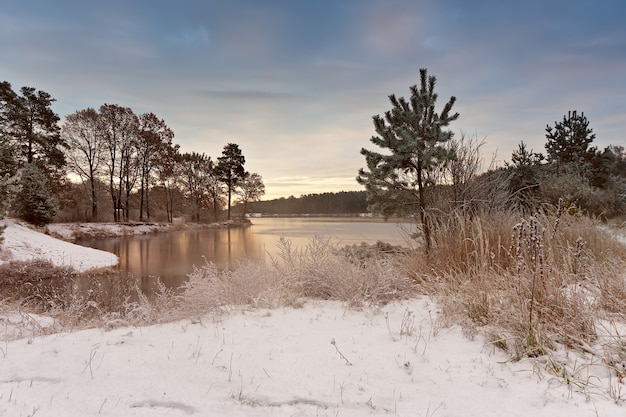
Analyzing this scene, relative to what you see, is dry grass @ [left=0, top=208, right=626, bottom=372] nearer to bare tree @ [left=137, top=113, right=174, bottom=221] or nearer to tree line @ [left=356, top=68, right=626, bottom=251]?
tree line @ [left=356, top=68, right=626, bottom=251]

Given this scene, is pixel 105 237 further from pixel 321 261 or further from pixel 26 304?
pixel 321 261

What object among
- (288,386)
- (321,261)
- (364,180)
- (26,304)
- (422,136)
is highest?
(422,136)

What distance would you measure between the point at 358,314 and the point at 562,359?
1.64 m

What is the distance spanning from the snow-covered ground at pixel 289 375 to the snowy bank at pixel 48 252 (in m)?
10.3

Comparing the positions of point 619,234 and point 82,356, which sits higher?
point 619,234

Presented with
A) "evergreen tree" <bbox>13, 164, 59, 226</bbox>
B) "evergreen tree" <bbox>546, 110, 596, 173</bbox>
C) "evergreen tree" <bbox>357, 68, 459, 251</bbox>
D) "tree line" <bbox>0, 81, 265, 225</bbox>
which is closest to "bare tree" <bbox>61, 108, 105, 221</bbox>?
"tree line" <bbox>0, 81, 265, 225</bbox>

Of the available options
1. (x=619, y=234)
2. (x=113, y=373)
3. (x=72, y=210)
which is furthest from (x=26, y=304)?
(x=72, y=210)

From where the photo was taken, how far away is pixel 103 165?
1148 inches

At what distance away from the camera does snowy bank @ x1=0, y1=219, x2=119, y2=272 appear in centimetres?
1127

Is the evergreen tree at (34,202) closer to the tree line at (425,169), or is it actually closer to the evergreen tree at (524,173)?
the tree line at (425,169)

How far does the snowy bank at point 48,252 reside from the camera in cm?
1127

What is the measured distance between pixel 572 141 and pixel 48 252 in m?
36.7

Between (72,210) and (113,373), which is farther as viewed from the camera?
(72,210)

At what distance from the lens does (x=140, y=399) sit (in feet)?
6.01
